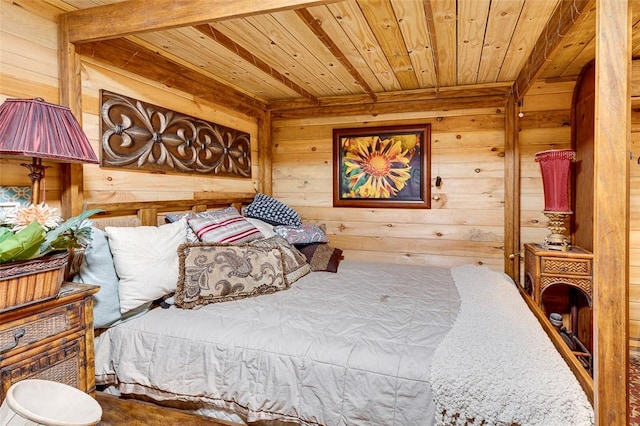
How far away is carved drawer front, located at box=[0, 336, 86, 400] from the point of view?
1198mm

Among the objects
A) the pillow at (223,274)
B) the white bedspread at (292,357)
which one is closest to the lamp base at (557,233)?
the white bedspread at (292,357)

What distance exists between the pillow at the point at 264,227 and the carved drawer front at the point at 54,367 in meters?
1.42

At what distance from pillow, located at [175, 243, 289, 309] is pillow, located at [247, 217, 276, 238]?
0.51 meters

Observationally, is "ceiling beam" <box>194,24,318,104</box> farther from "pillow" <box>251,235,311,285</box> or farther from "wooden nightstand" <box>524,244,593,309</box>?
"wooden nightstand" <box>524,244,593,309</box>

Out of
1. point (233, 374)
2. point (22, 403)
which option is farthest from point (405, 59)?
point (22, 403)

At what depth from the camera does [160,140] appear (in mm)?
2400

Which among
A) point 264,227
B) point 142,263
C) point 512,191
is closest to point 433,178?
point 512,191

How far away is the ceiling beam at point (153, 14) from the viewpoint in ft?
4.91

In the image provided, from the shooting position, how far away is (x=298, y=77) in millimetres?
2939

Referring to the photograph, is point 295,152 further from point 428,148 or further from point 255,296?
point 255,296

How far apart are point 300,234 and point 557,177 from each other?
1846mm

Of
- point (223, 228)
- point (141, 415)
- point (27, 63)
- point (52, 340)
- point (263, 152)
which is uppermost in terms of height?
point (27, 63)

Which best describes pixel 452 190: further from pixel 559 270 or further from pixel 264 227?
pixel 264 227

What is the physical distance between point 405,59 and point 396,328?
1.87 m
